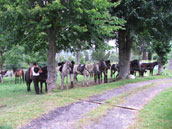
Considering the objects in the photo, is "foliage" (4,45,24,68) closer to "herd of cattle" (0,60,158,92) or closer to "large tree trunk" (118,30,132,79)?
"herd of cattle" (0,60,158,92)

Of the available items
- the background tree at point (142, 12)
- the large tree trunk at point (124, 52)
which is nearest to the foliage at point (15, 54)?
the large tree trunk at point (124, 52)

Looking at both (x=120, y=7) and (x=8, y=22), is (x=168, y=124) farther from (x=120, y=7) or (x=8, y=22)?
(x=120, y=7)

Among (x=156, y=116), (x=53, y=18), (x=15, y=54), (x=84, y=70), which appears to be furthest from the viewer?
(x=15, y=54)

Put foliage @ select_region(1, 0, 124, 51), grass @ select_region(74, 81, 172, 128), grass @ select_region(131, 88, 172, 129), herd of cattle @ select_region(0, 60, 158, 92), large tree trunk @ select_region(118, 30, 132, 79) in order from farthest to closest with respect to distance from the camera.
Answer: large tree trunk @ select_region(118, 30, 132, 79), herd of cattle @ select_region(0, 60, 158, 92), foliage @ select_region(1, 0, 124, 51), grass @ select_region(74, 81, 172, 128), grass @ select_region(131, 88, 172, 129)

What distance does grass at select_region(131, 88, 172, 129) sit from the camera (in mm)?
4453

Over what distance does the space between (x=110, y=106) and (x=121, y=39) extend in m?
9.59

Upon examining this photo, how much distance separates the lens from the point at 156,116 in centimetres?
513

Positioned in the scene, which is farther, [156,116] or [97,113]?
[97,113]

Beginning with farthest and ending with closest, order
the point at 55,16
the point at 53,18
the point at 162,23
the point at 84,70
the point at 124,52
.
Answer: the point at 124,52 → the point at 84,70 → the point at 162,23 → the point at 53,18 → the point at 55,16

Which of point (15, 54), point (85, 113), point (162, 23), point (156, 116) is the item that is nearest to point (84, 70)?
point (162, 23)

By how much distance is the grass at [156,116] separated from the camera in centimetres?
445

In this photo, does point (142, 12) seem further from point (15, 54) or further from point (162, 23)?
point (15, 54)

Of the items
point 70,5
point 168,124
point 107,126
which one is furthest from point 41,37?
point 168,124

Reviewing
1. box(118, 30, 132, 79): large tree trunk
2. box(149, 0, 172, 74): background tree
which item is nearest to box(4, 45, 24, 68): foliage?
box(118, 30, 132, 79): large tree trunk
